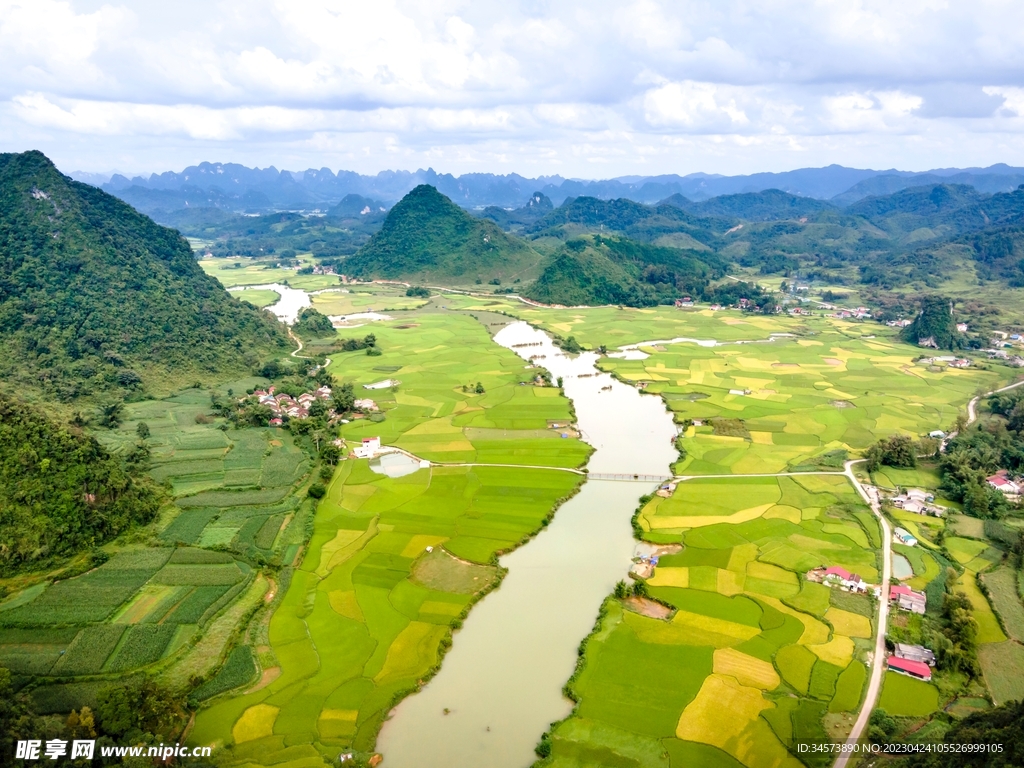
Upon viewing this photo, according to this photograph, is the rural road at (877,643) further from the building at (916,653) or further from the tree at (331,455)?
the tree at (331,455)

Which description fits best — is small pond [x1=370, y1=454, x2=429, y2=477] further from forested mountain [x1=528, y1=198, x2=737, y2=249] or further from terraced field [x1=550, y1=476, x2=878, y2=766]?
forested mountain [x1=528, y1=198, x2=737, y2=249]

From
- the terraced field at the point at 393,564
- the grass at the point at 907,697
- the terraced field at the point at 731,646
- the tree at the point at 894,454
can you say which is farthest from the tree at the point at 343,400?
the grass at the point at 907,697

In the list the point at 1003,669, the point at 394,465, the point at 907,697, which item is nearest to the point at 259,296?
the point at 394,465

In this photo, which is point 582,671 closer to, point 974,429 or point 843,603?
point 843,603

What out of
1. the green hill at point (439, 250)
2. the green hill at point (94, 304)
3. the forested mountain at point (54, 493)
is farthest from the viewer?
the green hill at point (439, 250)

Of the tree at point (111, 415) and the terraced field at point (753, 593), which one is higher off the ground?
the tree at point (111, 415)

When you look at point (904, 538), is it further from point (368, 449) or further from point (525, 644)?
point (368, 449)

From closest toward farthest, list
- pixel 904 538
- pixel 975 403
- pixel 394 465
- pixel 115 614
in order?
pixel 115 614
pixel 904 538
pixel 394 465
pixel 975 403
